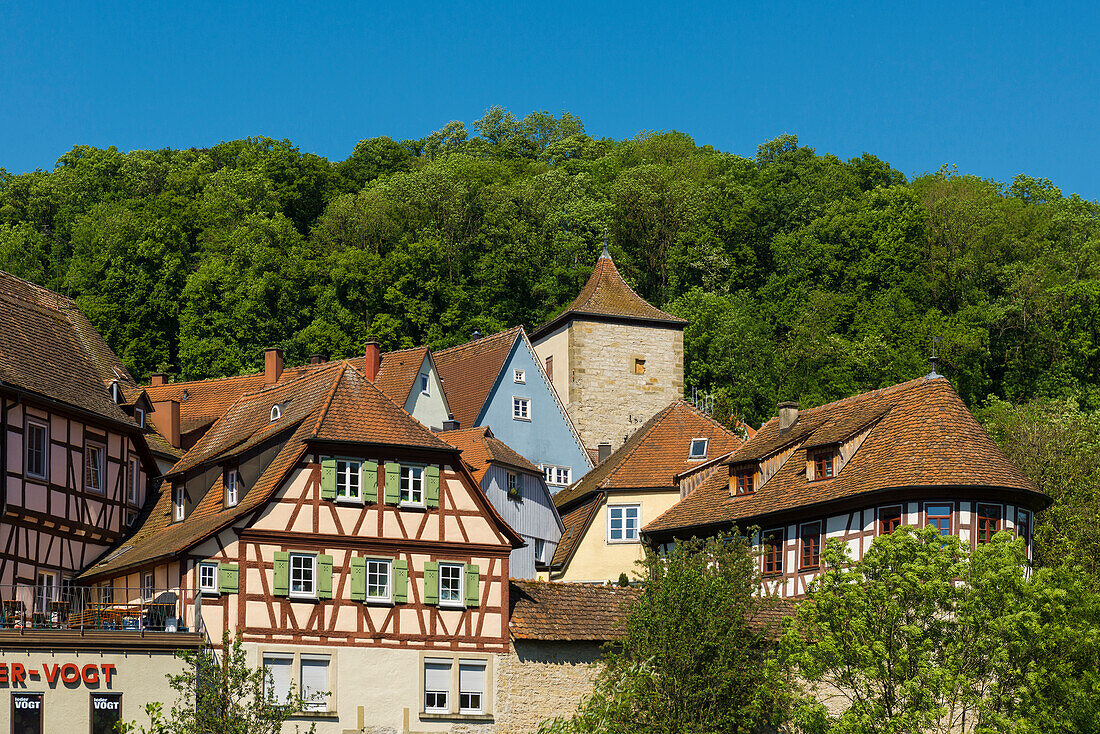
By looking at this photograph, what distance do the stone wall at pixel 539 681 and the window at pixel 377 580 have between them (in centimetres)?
295

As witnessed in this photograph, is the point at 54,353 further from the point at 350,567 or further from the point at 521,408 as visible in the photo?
the point at 521,408

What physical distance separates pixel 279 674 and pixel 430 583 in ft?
13.3

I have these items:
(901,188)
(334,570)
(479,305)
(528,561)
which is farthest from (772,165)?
(334,570)

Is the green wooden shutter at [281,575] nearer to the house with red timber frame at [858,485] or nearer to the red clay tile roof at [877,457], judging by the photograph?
the house with red timber frame at [858,485]

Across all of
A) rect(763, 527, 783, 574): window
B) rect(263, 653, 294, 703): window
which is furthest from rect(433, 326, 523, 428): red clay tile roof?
rect(263, 653, 294, 703): window

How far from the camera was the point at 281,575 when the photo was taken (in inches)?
1495

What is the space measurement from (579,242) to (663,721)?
2134 inches

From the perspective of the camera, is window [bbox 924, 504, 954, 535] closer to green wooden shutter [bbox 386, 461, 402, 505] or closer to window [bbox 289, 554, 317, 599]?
green wooden shutter [bbox 386, 461, 402, 505]

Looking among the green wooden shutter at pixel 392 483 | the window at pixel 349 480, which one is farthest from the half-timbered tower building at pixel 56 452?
the green wooden shutter at pixel 392 483

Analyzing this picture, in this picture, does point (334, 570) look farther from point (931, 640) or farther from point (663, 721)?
point (931, 640)

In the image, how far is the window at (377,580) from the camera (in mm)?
38906

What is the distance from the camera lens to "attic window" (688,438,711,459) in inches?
2160

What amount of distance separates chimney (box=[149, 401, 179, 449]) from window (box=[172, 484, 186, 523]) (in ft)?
26.3

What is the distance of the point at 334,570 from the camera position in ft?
127
